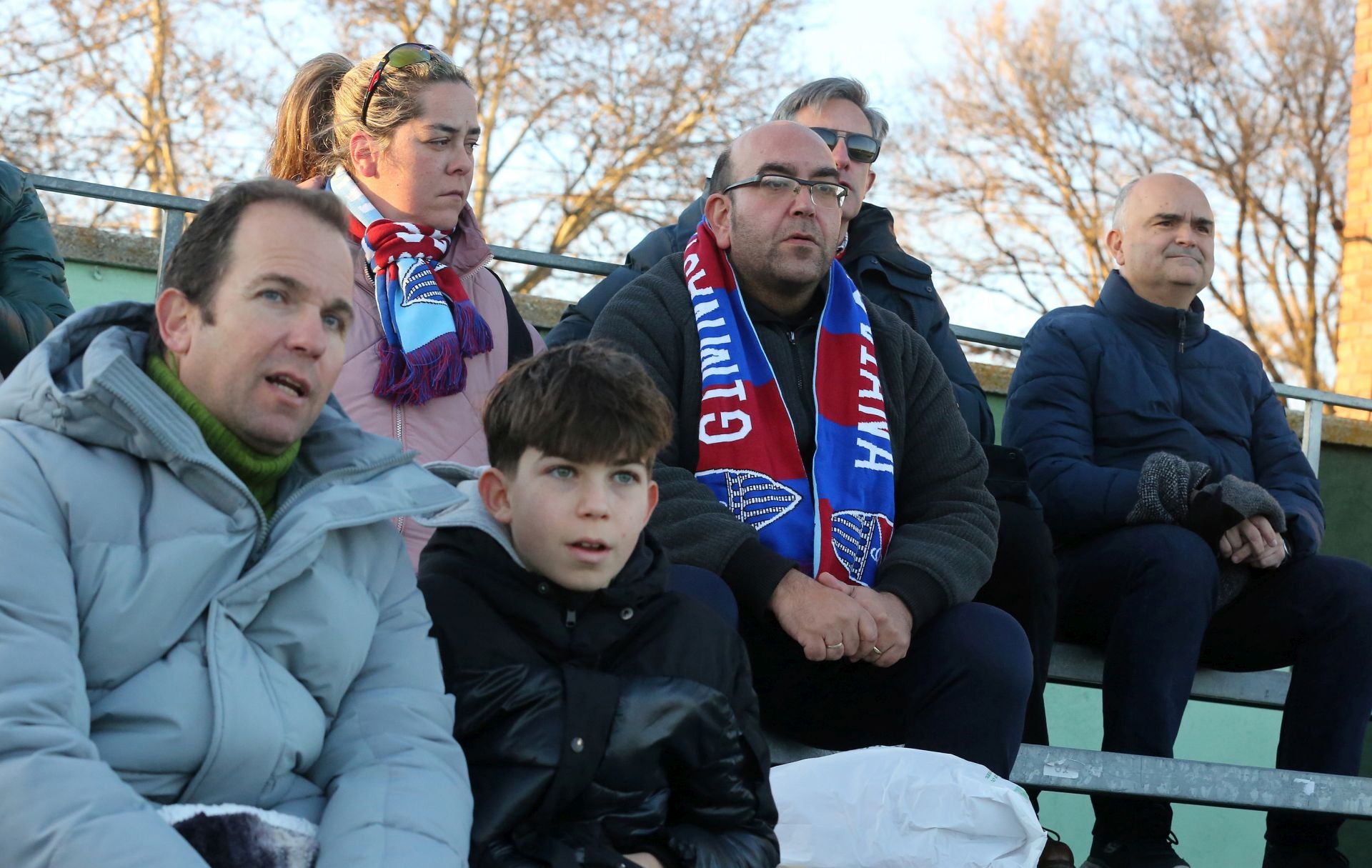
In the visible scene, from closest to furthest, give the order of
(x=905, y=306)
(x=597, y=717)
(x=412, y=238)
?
(x=597, y=717) → (x=412, y=238) → (x=905, y=306)

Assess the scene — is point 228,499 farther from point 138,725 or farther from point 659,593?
point 659,593

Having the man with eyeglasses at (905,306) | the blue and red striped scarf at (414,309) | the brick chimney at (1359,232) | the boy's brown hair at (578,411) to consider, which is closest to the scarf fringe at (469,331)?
the blue and red striped scarf at (414,309)

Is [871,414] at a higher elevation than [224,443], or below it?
higher

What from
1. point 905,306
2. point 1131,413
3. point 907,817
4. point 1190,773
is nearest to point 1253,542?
point 1131,413

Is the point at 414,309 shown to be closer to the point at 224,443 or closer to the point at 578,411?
the point at 578,411

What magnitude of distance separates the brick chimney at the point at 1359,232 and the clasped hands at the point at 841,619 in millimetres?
10464

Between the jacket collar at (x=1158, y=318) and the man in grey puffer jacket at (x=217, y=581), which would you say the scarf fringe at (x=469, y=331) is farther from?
the jacket collar at (x=1158, y=318)

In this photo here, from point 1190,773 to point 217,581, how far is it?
91.4 inches

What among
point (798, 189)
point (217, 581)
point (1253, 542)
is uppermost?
point (798, 189)

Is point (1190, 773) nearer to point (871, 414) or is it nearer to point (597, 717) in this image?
point (871, 414)

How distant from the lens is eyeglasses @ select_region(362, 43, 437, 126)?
3.40 meters

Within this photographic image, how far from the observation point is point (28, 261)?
321 cm

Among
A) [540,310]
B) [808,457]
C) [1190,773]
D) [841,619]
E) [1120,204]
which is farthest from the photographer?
[540,310]

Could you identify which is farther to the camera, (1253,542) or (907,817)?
(1253,542)
